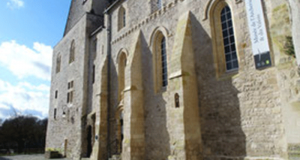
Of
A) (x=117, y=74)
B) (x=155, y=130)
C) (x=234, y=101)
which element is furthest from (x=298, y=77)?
(x=117, y=74)

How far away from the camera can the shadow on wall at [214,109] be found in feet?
27.8

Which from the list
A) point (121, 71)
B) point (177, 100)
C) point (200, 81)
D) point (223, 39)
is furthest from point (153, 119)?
point (223, 39)

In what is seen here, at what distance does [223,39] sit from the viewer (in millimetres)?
9617

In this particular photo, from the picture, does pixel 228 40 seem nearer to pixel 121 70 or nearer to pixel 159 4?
pixel 159 4

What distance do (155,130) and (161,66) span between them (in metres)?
3.36

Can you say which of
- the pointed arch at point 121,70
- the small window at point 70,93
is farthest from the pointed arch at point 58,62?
the pointed arch at point 121,70

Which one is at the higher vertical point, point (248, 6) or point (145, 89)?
point (248, 6)

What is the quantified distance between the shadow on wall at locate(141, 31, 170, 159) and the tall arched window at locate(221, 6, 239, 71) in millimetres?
3839

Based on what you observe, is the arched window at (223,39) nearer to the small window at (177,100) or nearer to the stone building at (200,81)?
Result: the stone building at (200,81)

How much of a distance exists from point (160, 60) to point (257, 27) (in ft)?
18.3

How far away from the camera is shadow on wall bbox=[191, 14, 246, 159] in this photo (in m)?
8.48

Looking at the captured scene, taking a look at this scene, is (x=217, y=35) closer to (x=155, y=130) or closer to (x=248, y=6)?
(x=248, y=6)

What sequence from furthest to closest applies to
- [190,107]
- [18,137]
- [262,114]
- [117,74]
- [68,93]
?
[18,137] < [68,93] < [117,74] < [190,107] < [262,114]

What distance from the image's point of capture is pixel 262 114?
7785 mm
